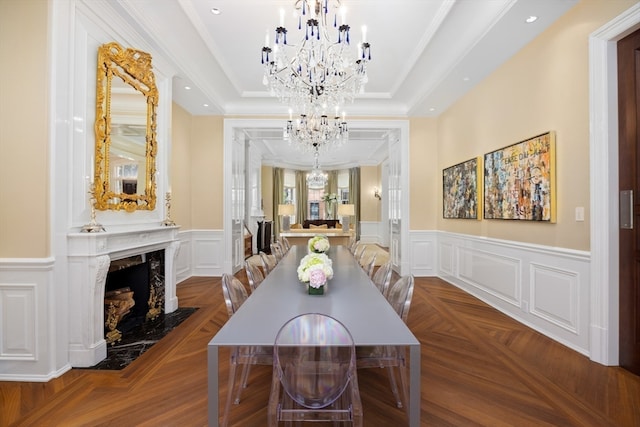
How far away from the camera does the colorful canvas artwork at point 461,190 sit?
14.6 feet

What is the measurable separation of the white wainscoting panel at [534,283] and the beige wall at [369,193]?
659cm

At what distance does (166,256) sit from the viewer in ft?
12.1

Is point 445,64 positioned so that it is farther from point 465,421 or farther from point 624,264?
point 465,421

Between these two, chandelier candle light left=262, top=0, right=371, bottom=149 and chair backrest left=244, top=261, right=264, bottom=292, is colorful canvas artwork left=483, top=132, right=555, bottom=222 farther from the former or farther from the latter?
chair backrest left=244, top=261, right=264, bottom=292

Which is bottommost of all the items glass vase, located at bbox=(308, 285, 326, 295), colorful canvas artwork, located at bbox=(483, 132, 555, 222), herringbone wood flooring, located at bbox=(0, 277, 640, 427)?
herringbone wood flooring, located at bbox=(0, 277, 640, 427)

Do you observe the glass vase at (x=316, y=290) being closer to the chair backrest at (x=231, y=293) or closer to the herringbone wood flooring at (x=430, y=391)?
the chair backrest at (x=231, y=293)

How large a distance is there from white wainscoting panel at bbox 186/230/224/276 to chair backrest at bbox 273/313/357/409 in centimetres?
480

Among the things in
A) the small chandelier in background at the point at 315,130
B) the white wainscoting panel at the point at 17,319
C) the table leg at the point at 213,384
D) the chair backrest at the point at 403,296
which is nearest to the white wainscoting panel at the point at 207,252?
the small chandelier in background at the point at 315,130

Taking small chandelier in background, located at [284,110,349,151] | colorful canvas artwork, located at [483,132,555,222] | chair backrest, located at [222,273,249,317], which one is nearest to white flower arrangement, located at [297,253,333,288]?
chair backrest, located at [222,273,249,317]

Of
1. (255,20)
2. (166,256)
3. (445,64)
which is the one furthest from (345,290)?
(445,64)

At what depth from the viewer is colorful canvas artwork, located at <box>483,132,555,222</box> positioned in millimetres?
3039

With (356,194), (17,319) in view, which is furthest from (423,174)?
(17,319)

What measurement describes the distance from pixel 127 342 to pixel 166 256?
105cm

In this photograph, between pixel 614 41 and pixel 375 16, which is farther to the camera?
pixel 375 16
